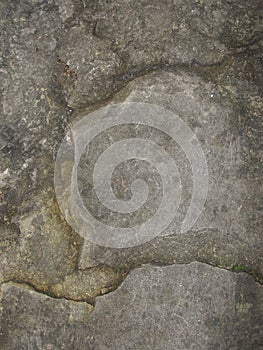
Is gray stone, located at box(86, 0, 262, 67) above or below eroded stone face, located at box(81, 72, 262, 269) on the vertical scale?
above

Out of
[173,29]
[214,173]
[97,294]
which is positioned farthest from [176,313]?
[173,29]

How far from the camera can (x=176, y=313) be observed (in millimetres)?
2172

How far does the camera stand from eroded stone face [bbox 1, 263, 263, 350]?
7.11 feet

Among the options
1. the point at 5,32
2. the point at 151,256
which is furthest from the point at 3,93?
the point at 151,256

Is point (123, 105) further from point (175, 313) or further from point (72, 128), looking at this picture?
point (175, 313)

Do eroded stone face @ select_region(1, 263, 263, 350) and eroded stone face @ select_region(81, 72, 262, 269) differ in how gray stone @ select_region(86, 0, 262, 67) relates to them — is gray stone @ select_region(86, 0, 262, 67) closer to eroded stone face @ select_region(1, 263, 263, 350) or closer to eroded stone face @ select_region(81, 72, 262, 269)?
eroded stone face @ select_region(81, 72, 262, 269)

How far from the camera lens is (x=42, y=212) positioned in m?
2.26

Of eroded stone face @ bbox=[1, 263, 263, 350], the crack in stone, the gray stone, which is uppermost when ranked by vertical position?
the gray stone

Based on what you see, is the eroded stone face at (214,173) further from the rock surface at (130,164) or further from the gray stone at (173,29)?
the gray stone at (173,29)

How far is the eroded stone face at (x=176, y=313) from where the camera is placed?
7.11 feet

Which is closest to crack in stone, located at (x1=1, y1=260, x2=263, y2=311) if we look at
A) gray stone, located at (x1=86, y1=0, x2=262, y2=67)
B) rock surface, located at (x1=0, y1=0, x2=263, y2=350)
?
rock surface, located at (x1=0, y1=0, x2=263, y2=350)

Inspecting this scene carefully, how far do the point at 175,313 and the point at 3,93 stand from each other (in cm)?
98

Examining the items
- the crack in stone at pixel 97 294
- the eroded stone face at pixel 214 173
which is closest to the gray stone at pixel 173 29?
the eroded stone face at pixel 214 173

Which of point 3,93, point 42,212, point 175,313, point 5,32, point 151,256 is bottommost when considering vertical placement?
point 175,313
